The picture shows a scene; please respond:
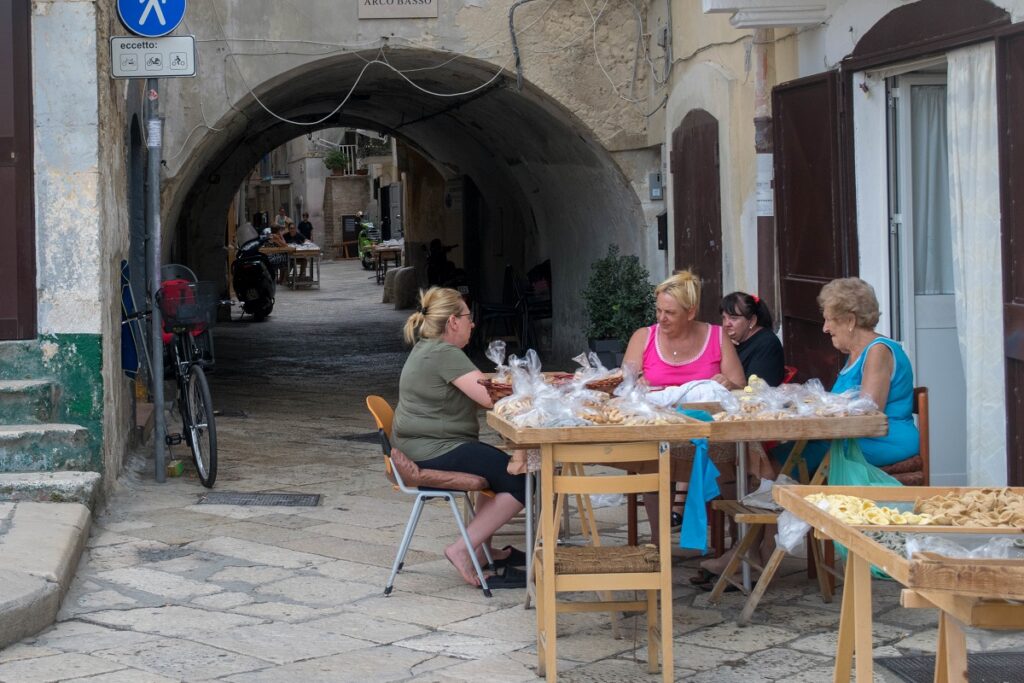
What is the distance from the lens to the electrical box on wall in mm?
11141

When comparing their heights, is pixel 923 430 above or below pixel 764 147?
below

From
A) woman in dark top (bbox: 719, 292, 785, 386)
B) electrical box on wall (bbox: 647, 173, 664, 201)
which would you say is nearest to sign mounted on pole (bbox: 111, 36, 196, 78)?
woman in dark top (bbox: 719, 292, 785, 386)

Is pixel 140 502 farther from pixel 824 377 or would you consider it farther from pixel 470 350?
pixel 470 350

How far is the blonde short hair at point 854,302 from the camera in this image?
5410mm

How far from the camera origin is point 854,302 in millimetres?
5406

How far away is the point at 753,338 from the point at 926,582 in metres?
3.50

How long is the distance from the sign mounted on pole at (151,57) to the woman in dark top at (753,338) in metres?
3.45

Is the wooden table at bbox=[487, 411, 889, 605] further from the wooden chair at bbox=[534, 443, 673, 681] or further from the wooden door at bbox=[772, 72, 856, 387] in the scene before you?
the wooden door at bbox=[772, 72, 856, 387]

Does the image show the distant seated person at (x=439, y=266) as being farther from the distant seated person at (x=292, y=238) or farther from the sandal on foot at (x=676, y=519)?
the sandal on foot at (x=676, y=519)

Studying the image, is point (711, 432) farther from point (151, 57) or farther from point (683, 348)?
point (151, 57)

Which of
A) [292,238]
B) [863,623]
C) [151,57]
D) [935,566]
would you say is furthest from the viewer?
[292,238]

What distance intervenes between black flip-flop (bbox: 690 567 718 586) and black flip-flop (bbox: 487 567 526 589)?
72cm

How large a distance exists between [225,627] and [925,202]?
4276 millimetres

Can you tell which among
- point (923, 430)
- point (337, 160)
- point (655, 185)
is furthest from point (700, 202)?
point (337, 160)
